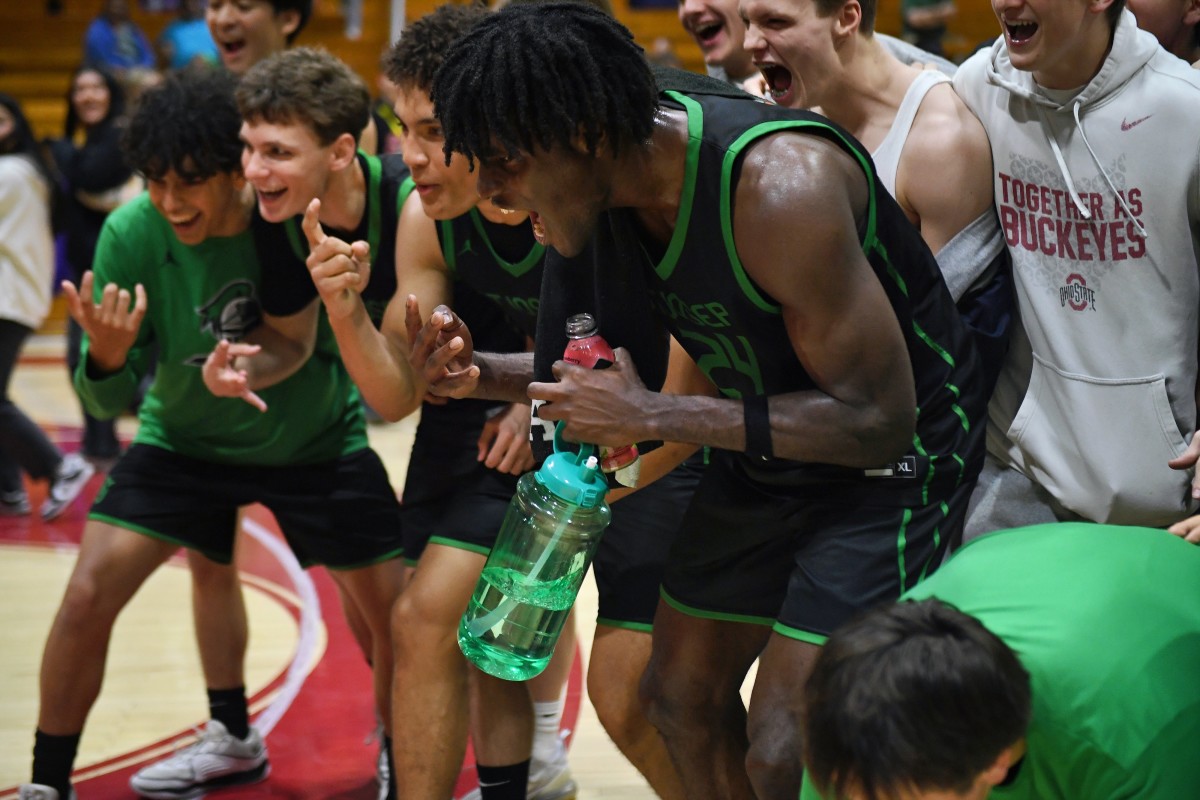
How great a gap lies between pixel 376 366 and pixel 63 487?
3927 mm

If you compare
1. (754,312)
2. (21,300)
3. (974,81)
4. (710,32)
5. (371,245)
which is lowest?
(21,300)

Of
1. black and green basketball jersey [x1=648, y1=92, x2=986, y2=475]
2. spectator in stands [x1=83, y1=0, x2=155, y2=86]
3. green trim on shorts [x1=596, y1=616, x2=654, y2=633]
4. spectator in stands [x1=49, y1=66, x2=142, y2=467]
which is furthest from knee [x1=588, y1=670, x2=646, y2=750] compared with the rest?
spectator in stands [x1=83, y1=0, x2=155, y2=86]

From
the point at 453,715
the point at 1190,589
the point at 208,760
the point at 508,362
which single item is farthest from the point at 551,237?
the point at 208,760

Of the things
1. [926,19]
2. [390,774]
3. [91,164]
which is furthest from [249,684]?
[926,19]

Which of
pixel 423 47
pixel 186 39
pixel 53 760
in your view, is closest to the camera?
pixel 423 47

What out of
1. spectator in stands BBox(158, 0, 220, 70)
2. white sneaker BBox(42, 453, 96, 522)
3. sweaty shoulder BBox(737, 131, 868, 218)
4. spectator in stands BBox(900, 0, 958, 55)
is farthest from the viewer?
spectator in stands BBox(158, 0, 220, 70)

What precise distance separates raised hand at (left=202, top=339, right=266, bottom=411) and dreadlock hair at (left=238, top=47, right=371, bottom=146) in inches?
23.0

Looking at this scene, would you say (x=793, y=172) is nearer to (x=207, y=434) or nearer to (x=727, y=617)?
(x=727, y=617)

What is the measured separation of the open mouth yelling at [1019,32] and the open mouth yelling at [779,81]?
1.75 ft

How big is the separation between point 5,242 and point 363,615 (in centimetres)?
358

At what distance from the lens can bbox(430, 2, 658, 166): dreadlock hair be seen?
233cm

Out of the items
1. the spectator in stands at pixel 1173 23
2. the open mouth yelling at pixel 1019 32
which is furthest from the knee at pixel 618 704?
the spectator in stands at pixel 1173 23

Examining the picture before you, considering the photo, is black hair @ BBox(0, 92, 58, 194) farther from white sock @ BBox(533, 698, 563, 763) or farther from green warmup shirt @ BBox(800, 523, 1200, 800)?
green warmup shirt @ BBox(800, 523, 1200, 800)

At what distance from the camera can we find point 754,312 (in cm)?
243
